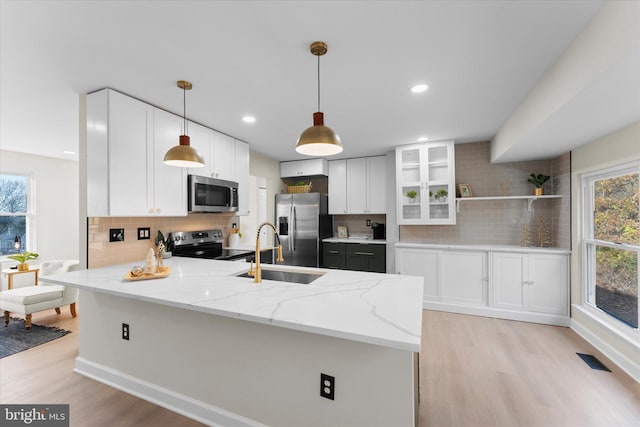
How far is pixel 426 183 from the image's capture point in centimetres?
416

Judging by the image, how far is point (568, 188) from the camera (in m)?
3.41

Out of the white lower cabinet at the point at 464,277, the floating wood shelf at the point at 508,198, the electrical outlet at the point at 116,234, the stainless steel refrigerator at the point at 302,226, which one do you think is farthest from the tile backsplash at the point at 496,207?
the electrical outlet at the point at 116,234

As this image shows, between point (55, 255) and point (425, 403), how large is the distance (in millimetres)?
6088

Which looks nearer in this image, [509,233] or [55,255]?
[509,233]

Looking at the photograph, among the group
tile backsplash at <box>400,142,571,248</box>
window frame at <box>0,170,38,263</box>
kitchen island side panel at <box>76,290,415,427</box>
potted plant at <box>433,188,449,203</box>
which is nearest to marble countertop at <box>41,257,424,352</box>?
kitchen island side panel at <box>76,290,415,427</box>

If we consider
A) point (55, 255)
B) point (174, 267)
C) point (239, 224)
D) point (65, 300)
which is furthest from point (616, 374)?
point (55, 255)

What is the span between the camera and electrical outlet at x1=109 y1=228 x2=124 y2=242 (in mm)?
2656

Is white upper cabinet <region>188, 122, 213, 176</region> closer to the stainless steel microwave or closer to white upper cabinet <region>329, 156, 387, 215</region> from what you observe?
the stainless steel microwave

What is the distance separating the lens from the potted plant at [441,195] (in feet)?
13.5

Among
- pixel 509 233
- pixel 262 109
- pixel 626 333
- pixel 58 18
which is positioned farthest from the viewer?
pixel 509 233

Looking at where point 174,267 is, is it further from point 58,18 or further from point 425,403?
point 425,403

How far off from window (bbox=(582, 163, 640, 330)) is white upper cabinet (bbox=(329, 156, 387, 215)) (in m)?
2.53

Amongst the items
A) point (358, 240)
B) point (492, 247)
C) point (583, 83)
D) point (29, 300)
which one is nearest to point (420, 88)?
point (583, 83)

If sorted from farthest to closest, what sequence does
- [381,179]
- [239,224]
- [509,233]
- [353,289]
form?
[381,179], [239,224], [509,233], [353,289]
